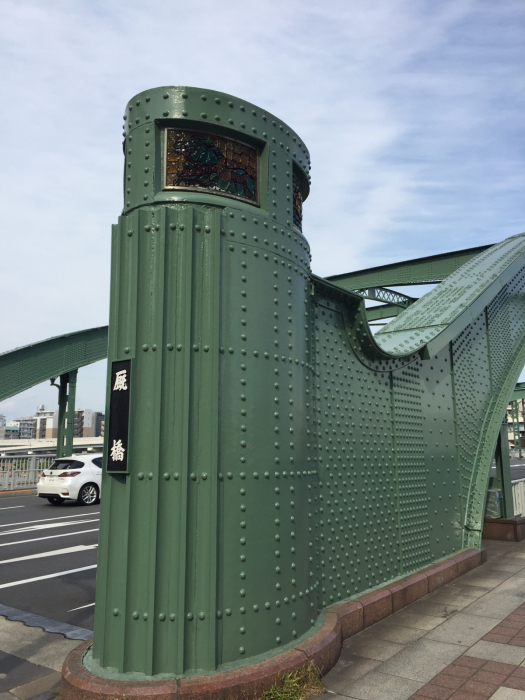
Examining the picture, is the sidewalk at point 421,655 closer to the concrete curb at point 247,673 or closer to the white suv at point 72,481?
the concrete curb at point 247,673

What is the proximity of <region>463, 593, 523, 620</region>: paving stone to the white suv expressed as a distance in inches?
497

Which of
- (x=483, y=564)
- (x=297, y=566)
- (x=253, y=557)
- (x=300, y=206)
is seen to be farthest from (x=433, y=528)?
(x=300, y=206)

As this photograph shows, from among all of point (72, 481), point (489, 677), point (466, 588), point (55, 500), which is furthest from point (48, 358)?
point (489, 677)

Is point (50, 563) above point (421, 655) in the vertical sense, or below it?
below

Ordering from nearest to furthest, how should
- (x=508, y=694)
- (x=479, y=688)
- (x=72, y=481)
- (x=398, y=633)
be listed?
(x=508, y=694) < (x=479, y=688) < (x=398, y=633) < (x=72, y=481)

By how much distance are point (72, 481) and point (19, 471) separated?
5844mm

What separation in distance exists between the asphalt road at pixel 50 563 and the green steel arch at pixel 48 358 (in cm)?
556

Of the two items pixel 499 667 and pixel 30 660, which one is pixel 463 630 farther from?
pixel 30 660

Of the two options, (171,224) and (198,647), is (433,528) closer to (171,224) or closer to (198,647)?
(198,647)

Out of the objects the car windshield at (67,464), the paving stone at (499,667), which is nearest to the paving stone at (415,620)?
the paving stone at (499,667)

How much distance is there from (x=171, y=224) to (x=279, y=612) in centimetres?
280

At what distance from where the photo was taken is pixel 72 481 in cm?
1572

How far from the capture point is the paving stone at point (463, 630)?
458 centimetres

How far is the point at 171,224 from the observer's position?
12.6 ft
